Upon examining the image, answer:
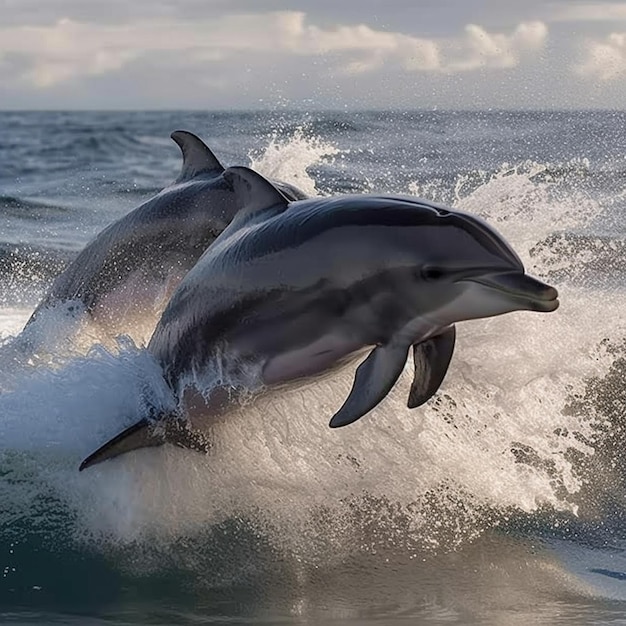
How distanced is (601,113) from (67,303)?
108 ft

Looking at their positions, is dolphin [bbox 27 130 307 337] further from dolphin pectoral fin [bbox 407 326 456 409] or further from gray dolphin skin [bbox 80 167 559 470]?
dolphin pectoral fin [bbox 407 326 456 409]

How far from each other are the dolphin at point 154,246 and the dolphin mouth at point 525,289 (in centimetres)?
266

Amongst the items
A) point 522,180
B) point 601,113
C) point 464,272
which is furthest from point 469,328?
point 601,113

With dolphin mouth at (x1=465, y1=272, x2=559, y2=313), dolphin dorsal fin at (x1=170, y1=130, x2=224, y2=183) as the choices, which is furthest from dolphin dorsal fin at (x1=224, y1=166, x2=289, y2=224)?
dolphin dorsal fin at (x1=170, y1=130, x2=224, y2=183)

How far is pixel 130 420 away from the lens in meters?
6.79

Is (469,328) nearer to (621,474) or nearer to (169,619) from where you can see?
(621,474)

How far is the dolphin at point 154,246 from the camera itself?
789 centimetres

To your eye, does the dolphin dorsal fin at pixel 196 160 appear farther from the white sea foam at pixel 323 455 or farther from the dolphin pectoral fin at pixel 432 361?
the dolphin pectoral fin at pixel 432 361

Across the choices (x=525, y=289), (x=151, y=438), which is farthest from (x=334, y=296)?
(x=151, y=438)

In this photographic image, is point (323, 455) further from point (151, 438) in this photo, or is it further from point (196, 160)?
point (196, 160)

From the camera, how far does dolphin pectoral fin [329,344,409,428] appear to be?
530 cm

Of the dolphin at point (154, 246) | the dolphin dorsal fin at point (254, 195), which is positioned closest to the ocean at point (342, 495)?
the dolphin at point (154, 246)

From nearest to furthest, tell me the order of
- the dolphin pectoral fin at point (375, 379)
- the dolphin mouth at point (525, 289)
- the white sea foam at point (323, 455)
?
1. the dolphin mouth at point (525, 289)
2. the dolphin pectoral fin at point (375, 379)
3. the white sea foam at point (323, 455)

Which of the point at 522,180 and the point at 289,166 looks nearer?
the point at 522,180
